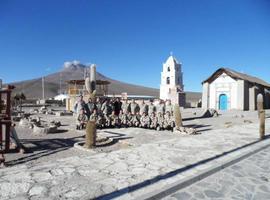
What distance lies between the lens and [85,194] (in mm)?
4574

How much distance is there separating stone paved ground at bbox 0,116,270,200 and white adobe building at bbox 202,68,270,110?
28.0 m

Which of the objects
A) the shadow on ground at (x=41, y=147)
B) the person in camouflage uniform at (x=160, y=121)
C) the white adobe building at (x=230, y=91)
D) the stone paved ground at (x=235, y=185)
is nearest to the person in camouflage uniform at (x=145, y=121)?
the person in camouflage uniform at (x=160, y=121)

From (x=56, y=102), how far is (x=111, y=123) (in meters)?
41.4

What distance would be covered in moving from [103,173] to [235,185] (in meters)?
2.67

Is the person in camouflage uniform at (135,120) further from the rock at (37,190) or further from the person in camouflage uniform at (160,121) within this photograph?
the rock at (37,190)

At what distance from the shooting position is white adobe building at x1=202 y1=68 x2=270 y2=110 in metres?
34.5

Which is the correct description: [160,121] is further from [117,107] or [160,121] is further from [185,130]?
[117,107]

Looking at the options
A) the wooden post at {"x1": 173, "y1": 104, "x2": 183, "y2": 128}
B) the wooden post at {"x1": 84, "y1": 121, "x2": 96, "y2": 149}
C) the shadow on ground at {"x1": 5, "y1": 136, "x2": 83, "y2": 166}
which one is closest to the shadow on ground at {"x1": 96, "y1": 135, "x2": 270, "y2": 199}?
the shadow on ground at {"x1": 5, "y1": 136, "x2": 83, "y2": 166}

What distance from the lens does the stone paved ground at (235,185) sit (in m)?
4.95

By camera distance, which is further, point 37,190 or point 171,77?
point 171,77

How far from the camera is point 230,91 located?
35.5m

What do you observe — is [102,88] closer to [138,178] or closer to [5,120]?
[5,120]

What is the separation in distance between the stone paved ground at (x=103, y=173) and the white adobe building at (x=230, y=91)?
28011 mm

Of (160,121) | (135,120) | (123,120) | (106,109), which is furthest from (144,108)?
(106,109)
